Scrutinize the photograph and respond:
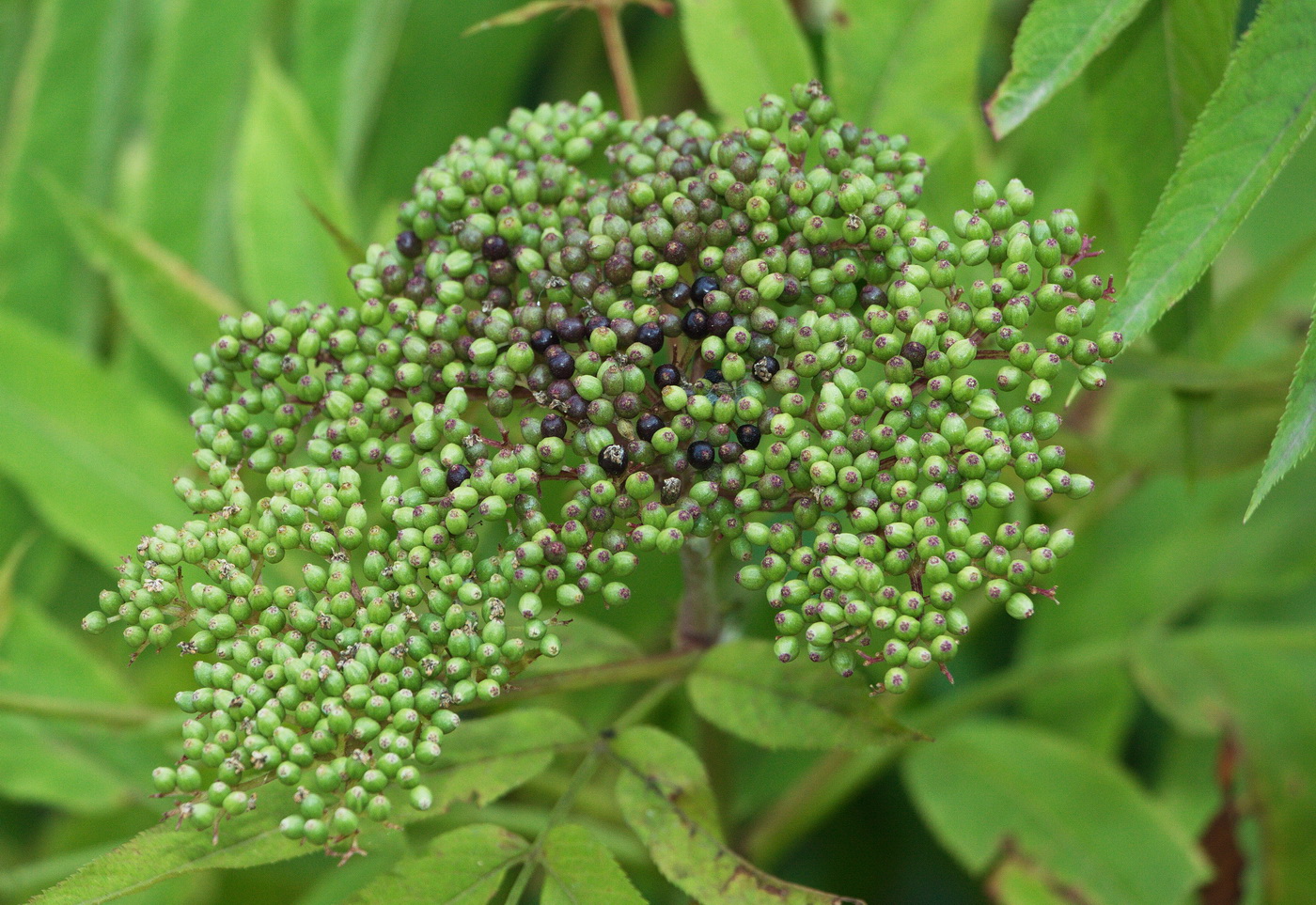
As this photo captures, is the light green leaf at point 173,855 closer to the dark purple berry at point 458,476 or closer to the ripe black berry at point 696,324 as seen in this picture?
the dark purple berry at point 458,476

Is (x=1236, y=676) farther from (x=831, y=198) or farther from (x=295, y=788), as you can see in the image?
(x=295, y=788)

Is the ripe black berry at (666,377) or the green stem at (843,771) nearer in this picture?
the ripe black berry at (666,377)

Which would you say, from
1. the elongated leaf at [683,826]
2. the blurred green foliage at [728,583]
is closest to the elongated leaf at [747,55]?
the blurred green foliage at [728,583]

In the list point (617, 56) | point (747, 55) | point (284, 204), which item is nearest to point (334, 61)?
point (284, 204)

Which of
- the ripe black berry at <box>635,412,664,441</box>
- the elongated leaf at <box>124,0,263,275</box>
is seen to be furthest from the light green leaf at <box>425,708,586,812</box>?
the elongated leaf at <box>124,0,263,275</box>

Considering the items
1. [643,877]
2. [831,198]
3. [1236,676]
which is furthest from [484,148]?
[1236,676]

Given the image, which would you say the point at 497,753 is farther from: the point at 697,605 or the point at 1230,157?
the point at 1230,157
